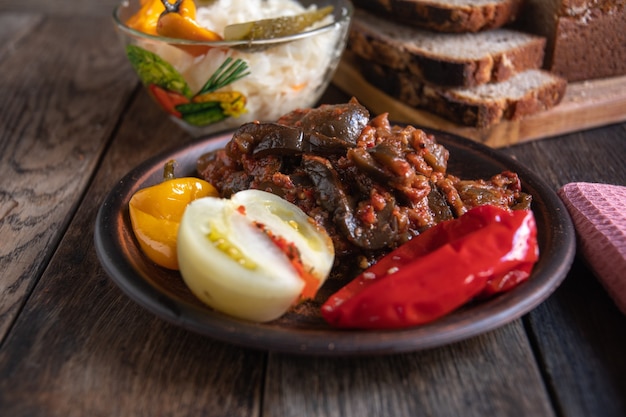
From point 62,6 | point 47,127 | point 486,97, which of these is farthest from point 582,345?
point 62,6

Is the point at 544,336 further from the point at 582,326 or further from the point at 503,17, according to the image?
the point at 503,17

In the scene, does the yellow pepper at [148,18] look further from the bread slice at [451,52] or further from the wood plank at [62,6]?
the wood plank at [62,6]

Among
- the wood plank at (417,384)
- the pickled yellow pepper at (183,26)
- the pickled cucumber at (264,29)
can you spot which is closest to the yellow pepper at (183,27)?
the pickled yellow pepper at (183,26)

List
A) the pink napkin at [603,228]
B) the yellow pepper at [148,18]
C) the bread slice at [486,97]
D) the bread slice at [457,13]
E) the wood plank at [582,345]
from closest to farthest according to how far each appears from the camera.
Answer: the wood plank at [582,345] → the pink napkin at [603,228] → the yellow pepper at [148,18] → the bread slice at [486,97] → the bread slice at [457,13]

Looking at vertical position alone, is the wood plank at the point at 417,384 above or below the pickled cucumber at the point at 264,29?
below

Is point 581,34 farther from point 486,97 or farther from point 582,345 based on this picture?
point 582,345

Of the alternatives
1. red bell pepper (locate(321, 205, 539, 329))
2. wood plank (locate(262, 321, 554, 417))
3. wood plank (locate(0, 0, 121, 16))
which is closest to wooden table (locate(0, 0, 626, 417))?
wood plank (locate(262, 321, 554, 417))

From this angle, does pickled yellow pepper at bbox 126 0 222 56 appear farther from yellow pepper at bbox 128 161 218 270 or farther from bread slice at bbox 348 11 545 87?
bread slice at bbox 348 11 545 87
